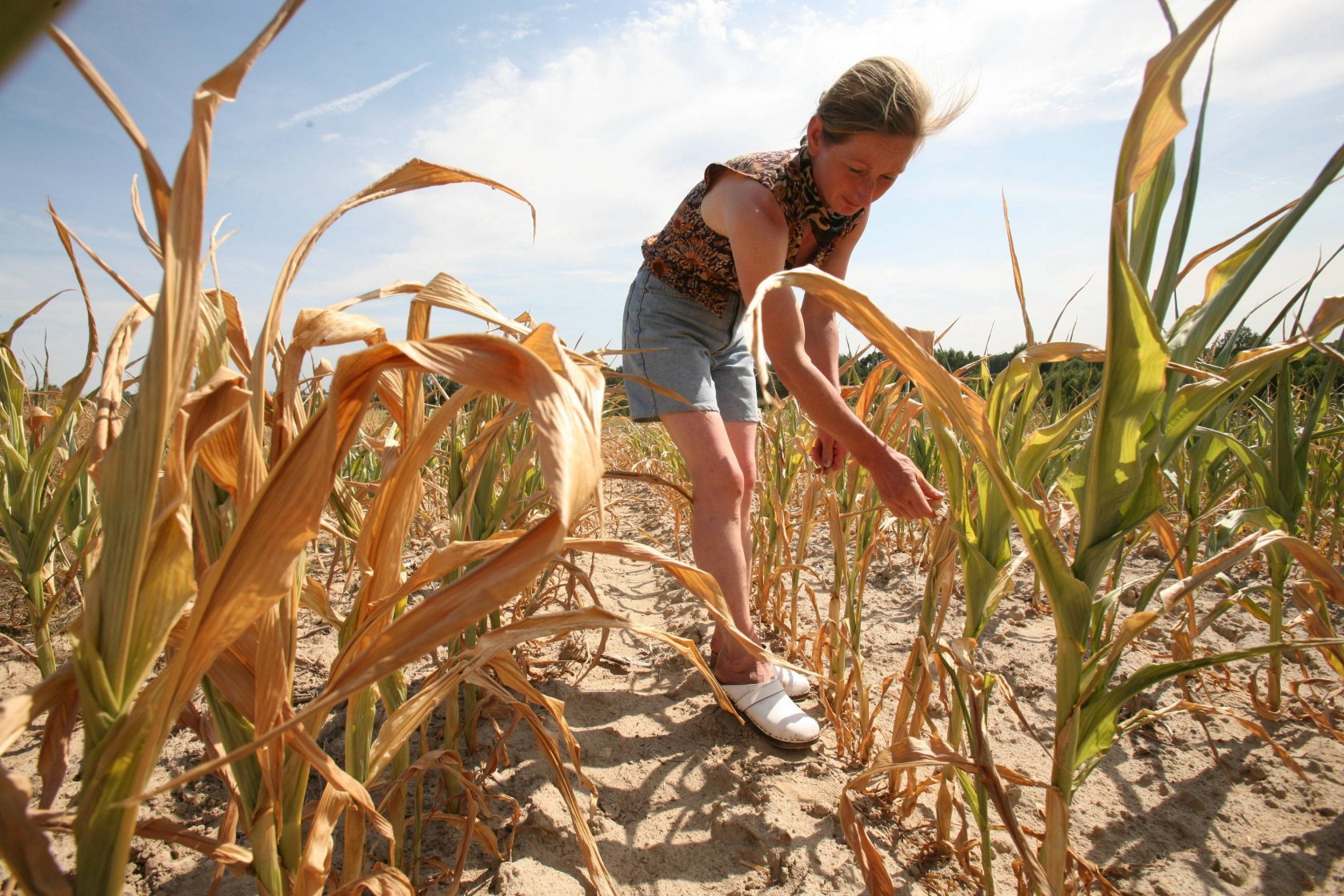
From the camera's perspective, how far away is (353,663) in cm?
45

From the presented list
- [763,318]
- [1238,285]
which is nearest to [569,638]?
[763,318]

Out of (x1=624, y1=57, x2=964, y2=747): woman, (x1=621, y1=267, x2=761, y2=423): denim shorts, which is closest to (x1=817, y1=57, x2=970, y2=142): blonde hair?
(x1=624, y1=57, x2=964, y2=747): woman

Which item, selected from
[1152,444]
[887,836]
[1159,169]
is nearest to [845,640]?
[887,836]

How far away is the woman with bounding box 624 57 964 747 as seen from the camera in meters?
1.32

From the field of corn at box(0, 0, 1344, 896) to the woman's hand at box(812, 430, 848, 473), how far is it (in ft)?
0.31

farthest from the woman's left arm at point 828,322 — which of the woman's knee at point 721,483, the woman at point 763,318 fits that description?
the woman's knee at point 721,483

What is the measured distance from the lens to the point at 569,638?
6.32ft

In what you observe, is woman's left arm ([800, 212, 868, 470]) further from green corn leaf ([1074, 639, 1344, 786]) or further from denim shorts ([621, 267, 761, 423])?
green corn leaf ([1074, 639, 1344, 786])

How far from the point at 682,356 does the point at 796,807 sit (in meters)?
1.00

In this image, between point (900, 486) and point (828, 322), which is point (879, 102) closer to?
point (828, 322)

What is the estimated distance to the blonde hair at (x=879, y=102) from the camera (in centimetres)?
138

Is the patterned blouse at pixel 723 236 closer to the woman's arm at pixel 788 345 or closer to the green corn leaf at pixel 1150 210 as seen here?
the woman's arm at pixel 788 345

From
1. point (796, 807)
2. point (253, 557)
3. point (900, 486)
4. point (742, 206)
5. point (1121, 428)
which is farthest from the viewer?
point (742, 206)

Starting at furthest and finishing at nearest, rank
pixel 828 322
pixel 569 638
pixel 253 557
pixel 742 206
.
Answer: pixel 569 638 → pixel 828 322 → pixel 742 206 → pixel 253 557
